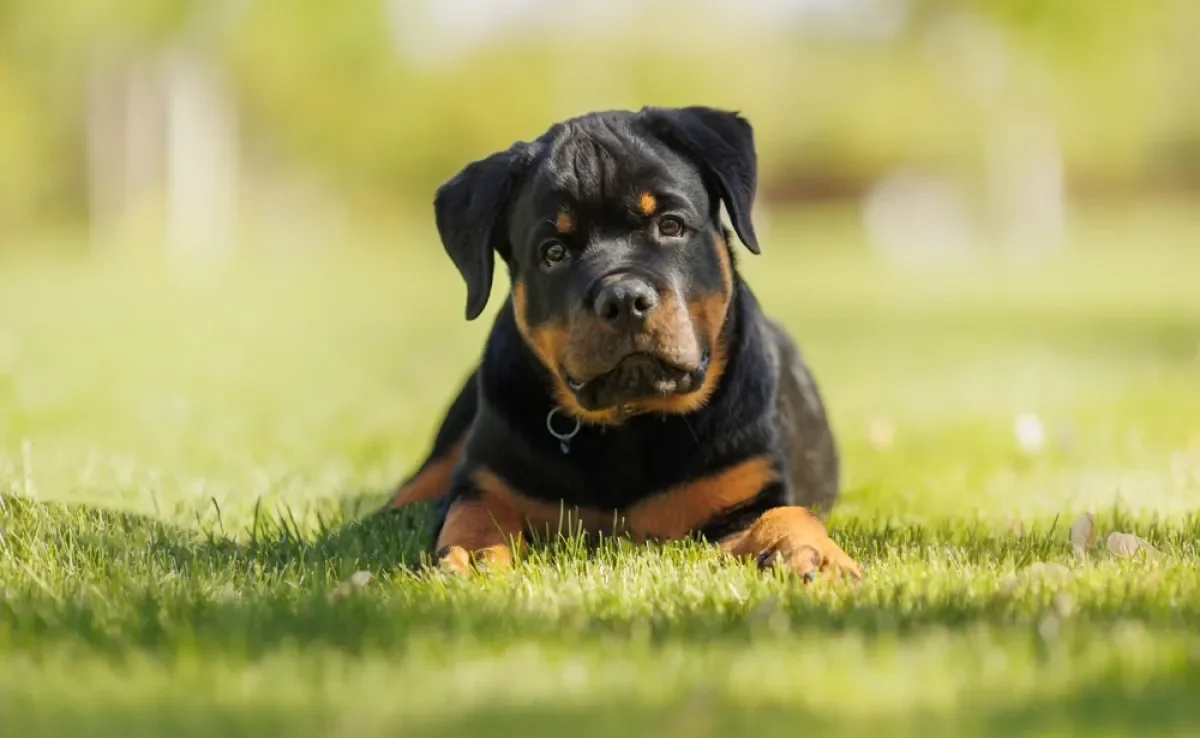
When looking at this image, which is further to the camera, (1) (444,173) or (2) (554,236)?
(1) (444,173)

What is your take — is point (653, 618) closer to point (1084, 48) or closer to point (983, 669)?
point (983, 669)

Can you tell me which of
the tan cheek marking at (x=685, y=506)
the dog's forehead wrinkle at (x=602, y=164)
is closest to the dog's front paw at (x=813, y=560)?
the tan cheek marking at (x=685, y=506)

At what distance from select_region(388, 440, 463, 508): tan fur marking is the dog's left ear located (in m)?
1.25

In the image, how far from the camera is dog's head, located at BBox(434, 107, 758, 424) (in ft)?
12.0

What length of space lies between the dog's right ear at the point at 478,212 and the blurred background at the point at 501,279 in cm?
109

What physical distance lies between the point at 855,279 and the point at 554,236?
19115 mm

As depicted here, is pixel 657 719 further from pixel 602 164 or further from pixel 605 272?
pixel 602 164

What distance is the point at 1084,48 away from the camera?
2819 cm

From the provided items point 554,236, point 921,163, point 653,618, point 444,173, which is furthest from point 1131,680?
point 444,173

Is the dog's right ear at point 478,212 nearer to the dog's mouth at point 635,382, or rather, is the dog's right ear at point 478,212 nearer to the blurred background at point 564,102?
the dog's mouth at point 635,382

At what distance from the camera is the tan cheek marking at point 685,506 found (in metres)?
3.82

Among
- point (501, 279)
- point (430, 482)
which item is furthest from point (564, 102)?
point (430, 482)

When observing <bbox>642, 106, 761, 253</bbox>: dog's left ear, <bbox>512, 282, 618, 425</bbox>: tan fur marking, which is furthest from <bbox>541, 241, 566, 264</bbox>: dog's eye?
<bbox>642, 106, 761, 253</bbox>: dog's left ear

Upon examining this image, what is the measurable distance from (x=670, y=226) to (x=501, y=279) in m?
7.11
